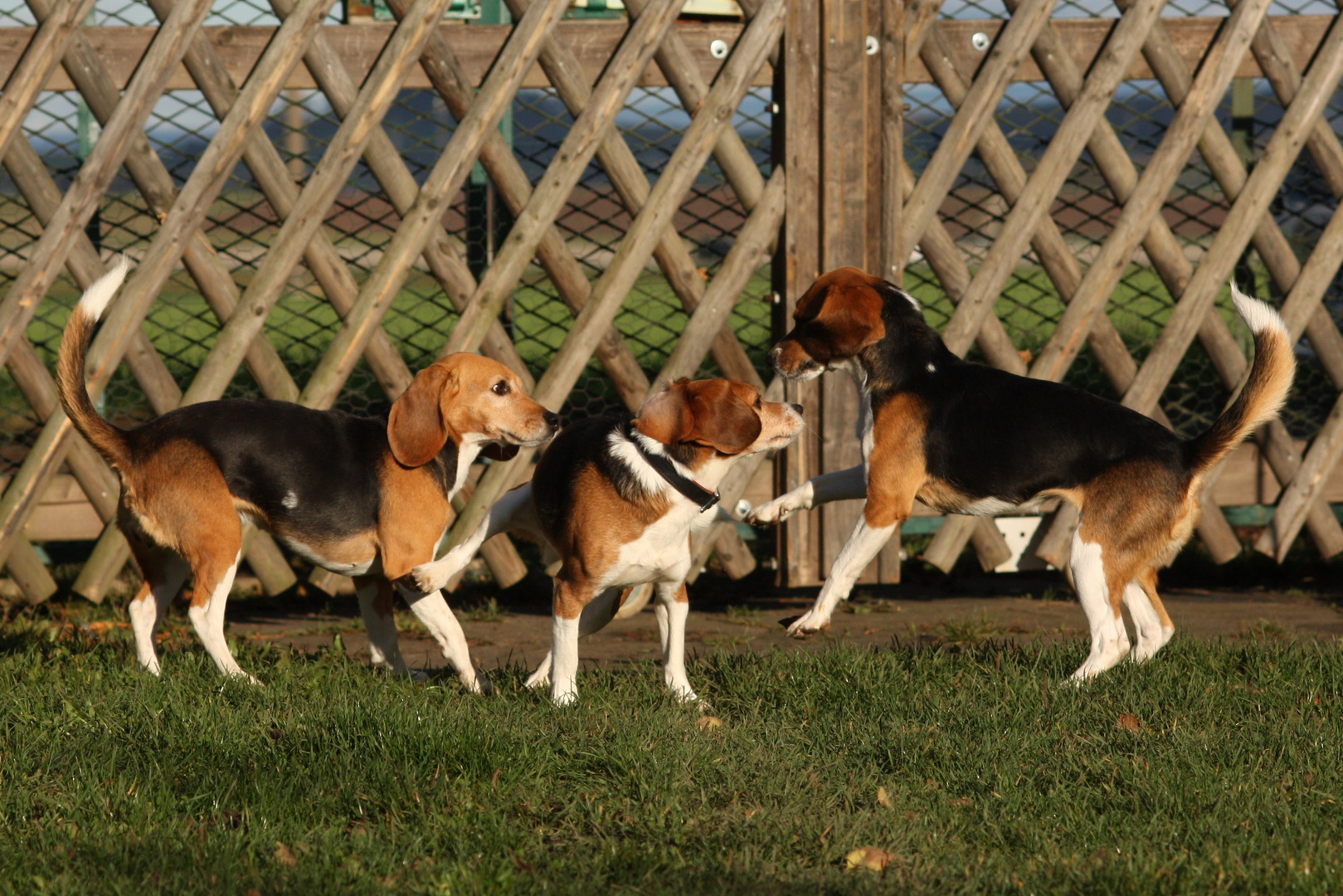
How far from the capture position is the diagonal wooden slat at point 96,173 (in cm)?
509

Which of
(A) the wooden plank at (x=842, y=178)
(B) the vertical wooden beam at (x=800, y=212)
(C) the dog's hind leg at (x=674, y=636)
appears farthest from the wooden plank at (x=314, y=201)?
(C) the dog's hind leg at (x=674, y=636)

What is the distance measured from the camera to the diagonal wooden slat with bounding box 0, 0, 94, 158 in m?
5.02

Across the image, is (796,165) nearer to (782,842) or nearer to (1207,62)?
(1207,62)

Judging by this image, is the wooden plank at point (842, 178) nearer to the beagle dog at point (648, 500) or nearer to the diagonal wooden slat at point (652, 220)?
the diagonal wooden slat at point (652, 220)

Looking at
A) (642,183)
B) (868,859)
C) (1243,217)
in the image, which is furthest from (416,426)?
(1243,217)

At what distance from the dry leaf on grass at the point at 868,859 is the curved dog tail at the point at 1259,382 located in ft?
6.97

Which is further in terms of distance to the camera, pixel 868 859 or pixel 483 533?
pixel 483 533

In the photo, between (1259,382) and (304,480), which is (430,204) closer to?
(304,480)

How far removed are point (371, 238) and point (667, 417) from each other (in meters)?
13.2

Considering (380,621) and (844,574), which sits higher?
(844,574)

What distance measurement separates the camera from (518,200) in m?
5.64

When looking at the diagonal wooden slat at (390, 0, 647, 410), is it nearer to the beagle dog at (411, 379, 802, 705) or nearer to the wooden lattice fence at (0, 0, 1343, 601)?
the wooden lattice fence at (0, 0, 1343, 601)

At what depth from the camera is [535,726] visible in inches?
145

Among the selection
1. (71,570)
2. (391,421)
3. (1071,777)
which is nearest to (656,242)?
(391,421)
